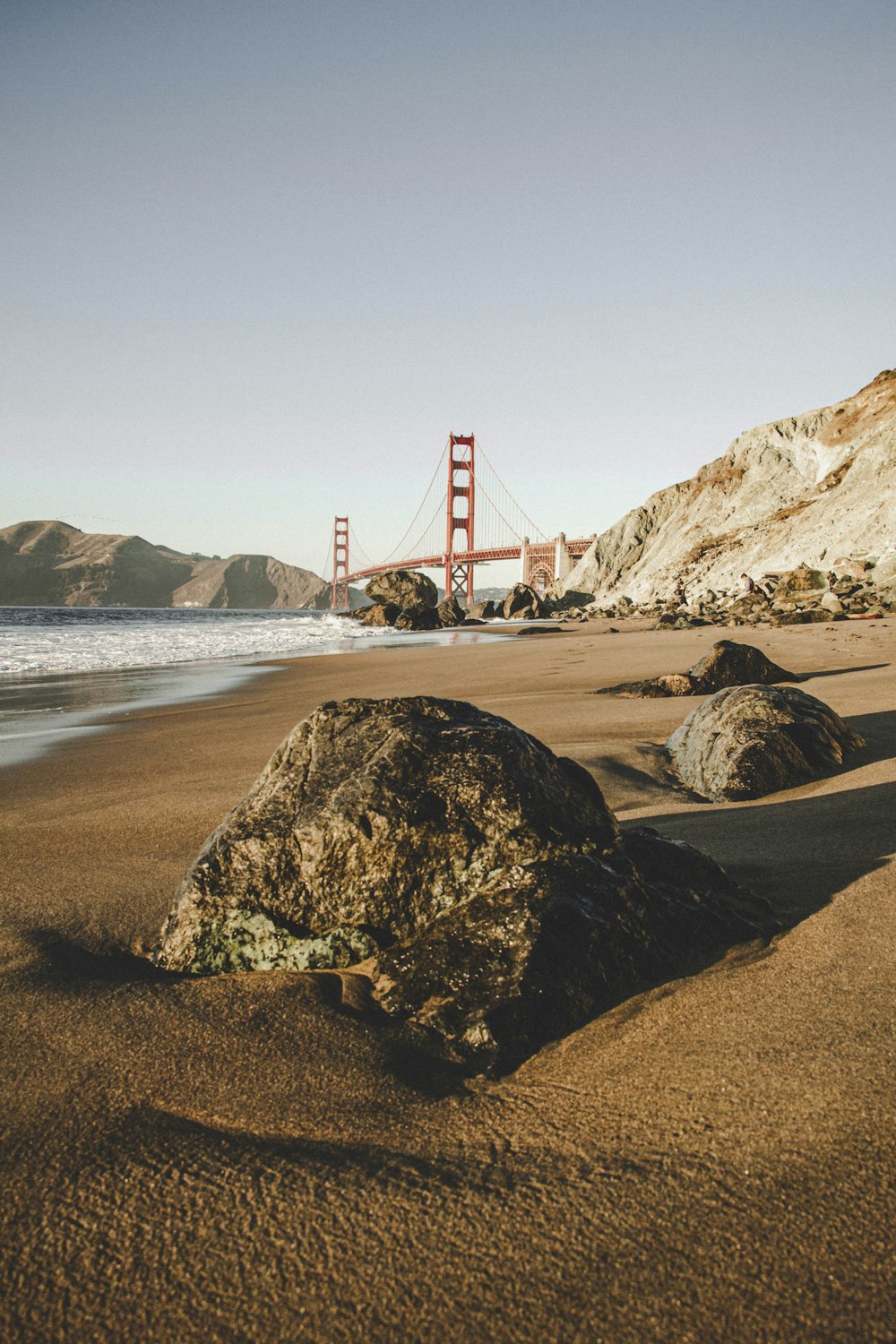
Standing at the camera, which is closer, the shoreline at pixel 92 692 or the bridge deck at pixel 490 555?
the shoreline at pixel 92 692

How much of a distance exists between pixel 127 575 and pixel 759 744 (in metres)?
126

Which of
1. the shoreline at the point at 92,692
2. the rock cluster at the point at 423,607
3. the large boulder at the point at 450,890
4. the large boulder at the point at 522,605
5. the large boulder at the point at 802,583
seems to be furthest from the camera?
the large boulder at the point at 522,605

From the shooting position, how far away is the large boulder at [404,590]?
38.5 metres

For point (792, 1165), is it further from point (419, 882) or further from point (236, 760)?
point (236, 760)

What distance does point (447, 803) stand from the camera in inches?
73.2

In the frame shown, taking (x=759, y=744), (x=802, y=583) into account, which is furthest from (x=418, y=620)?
(x=759, y=744)

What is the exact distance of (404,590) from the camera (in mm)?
38938

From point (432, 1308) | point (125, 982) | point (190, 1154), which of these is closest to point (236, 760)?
point (125, 982)

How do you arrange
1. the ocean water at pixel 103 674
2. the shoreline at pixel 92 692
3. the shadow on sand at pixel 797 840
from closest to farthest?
the shadow on sand at pixel 797 840, the shoreline at pixel 92 692, the ocean water at pixel 103 674

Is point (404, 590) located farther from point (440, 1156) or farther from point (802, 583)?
point (440, 1156)

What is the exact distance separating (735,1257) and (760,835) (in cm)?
189

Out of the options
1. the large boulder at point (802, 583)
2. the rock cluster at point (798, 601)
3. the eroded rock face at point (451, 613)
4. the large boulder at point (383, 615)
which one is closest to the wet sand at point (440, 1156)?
the rock cluster at point (798, 601)

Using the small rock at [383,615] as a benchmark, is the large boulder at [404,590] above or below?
above

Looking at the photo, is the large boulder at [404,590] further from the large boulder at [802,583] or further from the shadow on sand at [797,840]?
the shadow on sand at [797,840]
